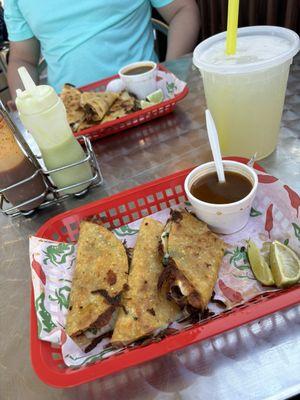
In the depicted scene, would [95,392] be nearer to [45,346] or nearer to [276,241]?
[45,346]

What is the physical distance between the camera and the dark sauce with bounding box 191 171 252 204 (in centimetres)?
97

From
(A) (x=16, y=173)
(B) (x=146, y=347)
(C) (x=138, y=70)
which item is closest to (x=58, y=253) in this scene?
(A) (x=16, y=173)

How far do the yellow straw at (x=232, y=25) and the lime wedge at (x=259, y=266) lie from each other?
1.97 feet

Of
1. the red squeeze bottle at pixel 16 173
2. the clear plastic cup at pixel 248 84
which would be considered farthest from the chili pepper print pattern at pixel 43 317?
the clear plastic cup at pixel 248 84

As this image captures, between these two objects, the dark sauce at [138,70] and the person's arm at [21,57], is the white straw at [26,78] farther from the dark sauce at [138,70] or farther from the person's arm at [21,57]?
the person's arm at [21,57]

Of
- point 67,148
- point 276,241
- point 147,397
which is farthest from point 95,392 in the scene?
point 67,148

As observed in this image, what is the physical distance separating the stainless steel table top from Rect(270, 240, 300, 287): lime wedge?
0.28 ft

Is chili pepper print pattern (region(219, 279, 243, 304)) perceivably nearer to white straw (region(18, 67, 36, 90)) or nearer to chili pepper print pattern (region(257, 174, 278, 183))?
chili pepper print pattern (region(257, 174, 278, 183))

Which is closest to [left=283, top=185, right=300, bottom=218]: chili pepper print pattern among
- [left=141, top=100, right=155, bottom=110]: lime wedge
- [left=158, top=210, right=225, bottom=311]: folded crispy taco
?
[left=158, top=210, right=225, bottom=311]: folded crispy taco

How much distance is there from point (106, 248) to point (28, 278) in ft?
0.99

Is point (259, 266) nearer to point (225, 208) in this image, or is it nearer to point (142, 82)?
point (225, 208)

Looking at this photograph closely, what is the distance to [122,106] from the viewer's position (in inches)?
62.3

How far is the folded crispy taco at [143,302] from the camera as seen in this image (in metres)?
0.81

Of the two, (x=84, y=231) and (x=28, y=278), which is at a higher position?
(x=84, y=231)
